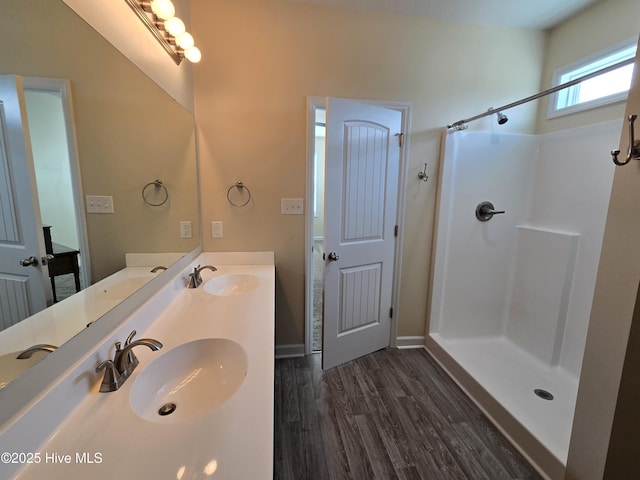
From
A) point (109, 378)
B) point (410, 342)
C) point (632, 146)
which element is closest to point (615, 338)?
point (632, 146)

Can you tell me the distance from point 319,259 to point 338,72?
3.39m

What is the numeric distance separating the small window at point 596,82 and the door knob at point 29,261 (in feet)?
9.22

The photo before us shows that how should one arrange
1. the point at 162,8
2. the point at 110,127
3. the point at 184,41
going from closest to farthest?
1. the point at 110,127
2. the point at 162,8
3. the point at 184,41

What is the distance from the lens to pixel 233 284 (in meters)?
1.86

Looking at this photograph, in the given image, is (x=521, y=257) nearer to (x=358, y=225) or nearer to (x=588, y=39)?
(x=358, y=225)

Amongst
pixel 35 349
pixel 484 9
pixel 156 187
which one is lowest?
pixel 35 349

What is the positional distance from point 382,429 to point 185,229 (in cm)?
172

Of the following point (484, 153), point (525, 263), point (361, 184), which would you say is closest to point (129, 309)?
point (361, 184)

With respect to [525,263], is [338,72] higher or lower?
higher

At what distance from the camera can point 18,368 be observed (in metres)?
0.62

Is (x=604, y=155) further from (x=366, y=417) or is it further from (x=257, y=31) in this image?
A: (x=257, y=31)

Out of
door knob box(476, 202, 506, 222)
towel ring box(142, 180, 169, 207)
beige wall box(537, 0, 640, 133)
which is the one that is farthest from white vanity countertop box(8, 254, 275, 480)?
beige wall box(537, 0, 640, 133)

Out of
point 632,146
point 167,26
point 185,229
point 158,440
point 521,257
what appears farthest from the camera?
point 521,257

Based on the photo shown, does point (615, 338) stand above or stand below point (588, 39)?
below
